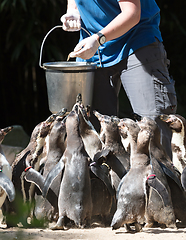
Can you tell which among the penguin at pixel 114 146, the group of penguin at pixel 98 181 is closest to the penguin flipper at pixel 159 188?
the group of penguin at pixel 98 181

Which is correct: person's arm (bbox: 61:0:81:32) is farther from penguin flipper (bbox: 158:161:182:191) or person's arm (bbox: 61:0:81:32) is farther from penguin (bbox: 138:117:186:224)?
penguin flipper (bbox: 158:161:182:191)

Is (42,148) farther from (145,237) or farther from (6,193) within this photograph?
(145,237)

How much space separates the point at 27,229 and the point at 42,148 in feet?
2.84

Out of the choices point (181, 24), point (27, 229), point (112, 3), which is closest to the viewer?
point (27, 229)

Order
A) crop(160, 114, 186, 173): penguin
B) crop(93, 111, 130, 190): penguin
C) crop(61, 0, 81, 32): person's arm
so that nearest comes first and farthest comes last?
crop(93, 111, 130, 190): penguin < crop(160, 114, 186, 173): penguin < crop(61, 0, 81, 32): person's arm

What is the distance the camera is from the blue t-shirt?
3186 millimetres

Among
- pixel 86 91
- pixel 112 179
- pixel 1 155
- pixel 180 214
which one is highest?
pixel 86 91

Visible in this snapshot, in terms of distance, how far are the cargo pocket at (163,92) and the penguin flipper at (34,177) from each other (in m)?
1.12

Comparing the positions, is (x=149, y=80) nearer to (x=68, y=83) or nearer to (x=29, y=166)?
(x=68, y=83)

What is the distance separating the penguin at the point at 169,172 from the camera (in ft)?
9.23

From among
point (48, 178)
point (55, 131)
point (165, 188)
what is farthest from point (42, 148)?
point (165, 188)

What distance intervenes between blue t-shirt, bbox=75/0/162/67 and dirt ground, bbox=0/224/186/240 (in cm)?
141

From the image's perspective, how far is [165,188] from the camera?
262 centimetres

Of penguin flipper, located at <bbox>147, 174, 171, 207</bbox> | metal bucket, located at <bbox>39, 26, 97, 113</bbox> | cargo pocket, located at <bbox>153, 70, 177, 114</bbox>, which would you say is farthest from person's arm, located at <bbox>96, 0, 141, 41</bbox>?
penguin flipper, located at <bbox>147, 174, 171, 207</bbox>
